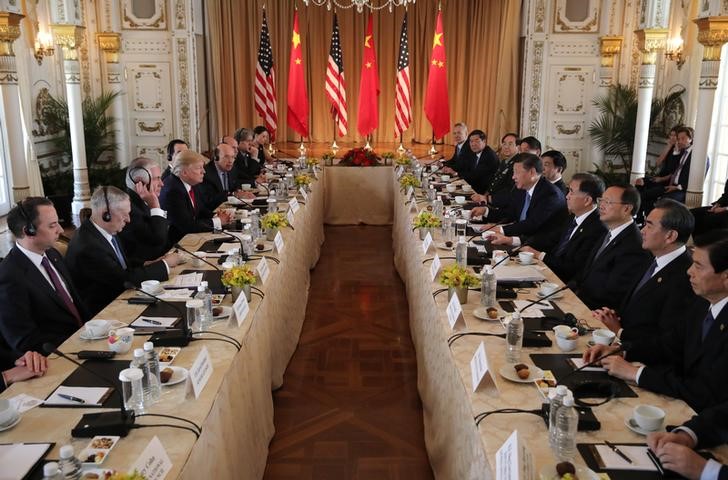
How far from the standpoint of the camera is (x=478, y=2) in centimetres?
1205

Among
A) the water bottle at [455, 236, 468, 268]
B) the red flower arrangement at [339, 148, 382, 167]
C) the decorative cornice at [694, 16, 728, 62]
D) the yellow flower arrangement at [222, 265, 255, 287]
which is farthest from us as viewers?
the red flower arrangement at [339, 148, 382, 167]

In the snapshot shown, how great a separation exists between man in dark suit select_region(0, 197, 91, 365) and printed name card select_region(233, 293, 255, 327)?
852 millimetres

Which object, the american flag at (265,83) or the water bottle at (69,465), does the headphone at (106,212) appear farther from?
the american flag at (265,83)

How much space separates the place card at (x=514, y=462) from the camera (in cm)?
185

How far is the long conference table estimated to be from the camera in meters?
2.12

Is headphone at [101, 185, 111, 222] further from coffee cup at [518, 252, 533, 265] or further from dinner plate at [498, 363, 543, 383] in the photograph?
coffee cup at [518, 252, 533, 265]

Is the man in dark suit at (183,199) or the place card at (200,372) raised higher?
the man in dark suit at (183,199)

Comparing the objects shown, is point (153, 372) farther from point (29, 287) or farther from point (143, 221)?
point (143, 221)

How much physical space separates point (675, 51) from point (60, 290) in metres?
7.97

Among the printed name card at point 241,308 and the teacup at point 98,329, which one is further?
the printed name card at point 241,308

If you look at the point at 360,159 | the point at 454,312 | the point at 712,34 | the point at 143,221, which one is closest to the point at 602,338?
the point at 454,312

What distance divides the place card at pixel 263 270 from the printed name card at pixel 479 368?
1538 mm

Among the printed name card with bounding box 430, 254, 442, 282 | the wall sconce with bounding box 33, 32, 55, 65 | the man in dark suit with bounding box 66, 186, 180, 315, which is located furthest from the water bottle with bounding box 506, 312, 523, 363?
the wall sconce with bounding box 33, 32, 55, 65

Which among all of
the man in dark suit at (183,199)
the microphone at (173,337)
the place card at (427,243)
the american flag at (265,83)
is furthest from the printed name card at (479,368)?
the american flag at (265,83)
